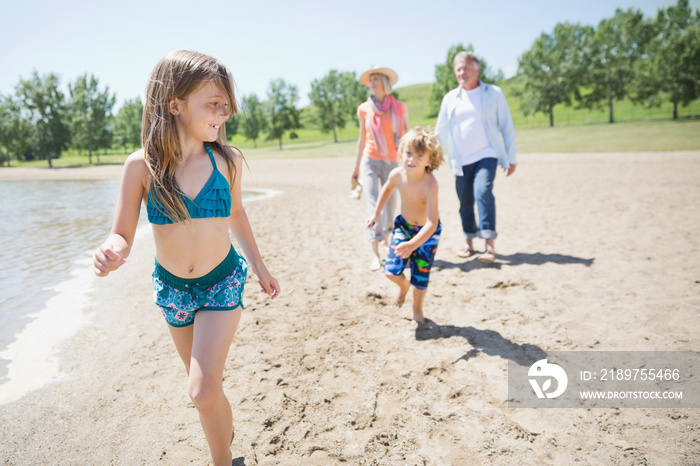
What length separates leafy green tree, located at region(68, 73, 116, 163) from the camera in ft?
157

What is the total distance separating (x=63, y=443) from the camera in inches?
101

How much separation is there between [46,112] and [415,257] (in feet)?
186

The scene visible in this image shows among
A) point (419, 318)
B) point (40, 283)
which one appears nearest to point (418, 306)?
point (419, 318)

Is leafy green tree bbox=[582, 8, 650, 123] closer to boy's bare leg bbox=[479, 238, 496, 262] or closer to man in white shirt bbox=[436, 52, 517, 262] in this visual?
man in white shirt bbox=[436, 52, 517, 262]

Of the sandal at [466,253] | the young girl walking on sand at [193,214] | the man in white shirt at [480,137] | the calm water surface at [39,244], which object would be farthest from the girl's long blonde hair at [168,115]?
the sandal at [466,253]

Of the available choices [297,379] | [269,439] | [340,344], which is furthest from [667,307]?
[269,439]

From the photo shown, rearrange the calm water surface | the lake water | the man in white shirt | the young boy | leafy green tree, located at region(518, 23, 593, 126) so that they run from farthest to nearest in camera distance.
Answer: leafy green tree, located at region(518, 23, 593, 126) → the man in white shirt → the calm water surface → the young boy → the lake water

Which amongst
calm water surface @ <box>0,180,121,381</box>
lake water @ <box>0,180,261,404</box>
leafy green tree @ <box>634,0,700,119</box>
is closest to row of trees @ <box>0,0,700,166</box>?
leafy green tree @ <box>634,0,700,119</box>

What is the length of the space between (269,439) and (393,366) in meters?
1.12

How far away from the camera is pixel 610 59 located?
5094cm

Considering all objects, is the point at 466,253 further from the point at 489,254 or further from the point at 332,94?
the point at 332,94

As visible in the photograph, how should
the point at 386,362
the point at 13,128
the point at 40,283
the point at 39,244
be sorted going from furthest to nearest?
the point at 13,128, the point at 39,244, the point at 40,283, the point at 386,362

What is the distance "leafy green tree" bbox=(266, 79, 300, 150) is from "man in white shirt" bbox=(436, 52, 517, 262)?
56838mm

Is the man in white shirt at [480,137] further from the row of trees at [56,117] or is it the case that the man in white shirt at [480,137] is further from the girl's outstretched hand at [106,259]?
the row of trees at [56,117]
